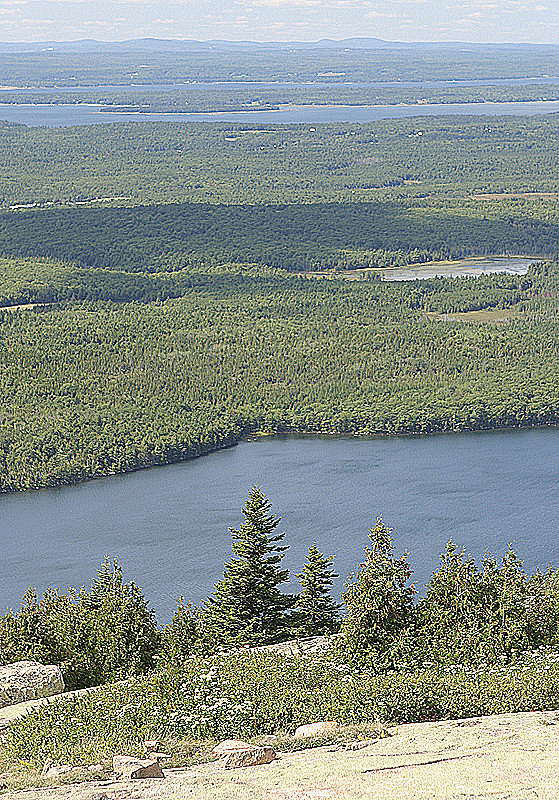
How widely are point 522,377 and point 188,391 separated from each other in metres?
28.8

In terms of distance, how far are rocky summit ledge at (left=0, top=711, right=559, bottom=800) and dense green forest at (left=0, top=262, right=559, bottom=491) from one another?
60.6 metres

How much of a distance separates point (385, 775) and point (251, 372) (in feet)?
272

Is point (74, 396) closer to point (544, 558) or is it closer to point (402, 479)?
point (402, 479)

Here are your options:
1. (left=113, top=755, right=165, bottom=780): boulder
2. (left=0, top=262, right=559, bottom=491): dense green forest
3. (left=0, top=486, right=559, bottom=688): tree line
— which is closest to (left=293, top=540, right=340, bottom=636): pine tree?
(left=0, top=486, right=559, bottom=688): tree line

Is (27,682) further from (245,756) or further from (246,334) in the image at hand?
(246,334)

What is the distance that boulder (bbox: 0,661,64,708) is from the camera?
75.4 feet

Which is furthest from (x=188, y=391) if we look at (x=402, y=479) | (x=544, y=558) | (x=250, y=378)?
(x=544, y=558)

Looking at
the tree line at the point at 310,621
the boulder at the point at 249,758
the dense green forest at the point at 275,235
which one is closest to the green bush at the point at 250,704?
the boulder at the point at 249,758

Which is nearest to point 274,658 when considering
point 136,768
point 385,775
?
point 136,768

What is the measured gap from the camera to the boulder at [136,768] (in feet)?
51.0

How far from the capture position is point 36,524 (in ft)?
221

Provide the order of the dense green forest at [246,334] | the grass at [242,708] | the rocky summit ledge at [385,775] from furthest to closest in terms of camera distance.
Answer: the dense green forest at [246,334]
the grass at [242,708]
the rocky summit ledge at [385,775]

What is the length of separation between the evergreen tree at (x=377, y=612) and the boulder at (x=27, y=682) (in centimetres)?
679

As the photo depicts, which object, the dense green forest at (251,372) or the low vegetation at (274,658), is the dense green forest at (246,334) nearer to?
the dense green forest at (251,372)
